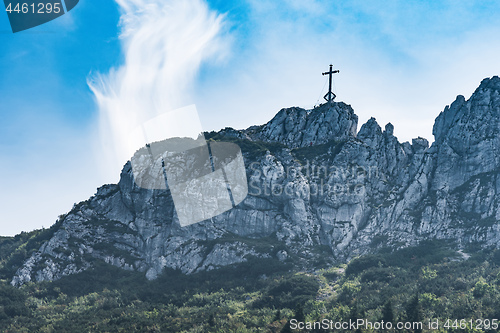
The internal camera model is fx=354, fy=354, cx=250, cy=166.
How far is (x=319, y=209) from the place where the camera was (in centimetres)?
8425

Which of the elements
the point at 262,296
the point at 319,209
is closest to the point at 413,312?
the point at 262,296

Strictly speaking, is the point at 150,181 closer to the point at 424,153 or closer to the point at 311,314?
the point at 311,314

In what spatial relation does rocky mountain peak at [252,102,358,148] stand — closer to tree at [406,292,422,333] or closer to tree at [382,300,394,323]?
tree at [406,292,422,333]

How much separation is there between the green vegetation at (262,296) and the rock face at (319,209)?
439 cm

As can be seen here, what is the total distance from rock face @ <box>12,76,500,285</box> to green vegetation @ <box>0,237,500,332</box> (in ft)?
14.4

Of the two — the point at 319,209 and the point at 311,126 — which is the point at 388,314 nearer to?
the point at 319,209

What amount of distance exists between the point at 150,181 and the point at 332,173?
45.0 metres

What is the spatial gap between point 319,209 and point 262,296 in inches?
1257

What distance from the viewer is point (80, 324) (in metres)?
50.2

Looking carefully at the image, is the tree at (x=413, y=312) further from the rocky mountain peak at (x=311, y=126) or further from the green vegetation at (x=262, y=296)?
the rocky mountain peak at (x=311, y=126)

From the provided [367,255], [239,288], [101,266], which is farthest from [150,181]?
[367,255]

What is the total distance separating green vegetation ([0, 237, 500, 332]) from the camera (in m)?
45.9

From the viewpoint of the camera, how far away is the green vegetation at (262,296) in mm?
45906

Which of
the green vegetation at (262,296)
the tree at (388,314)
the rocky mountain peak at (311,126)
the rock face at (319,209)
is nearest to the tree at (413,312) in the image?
the green vegetation at (262,296)
